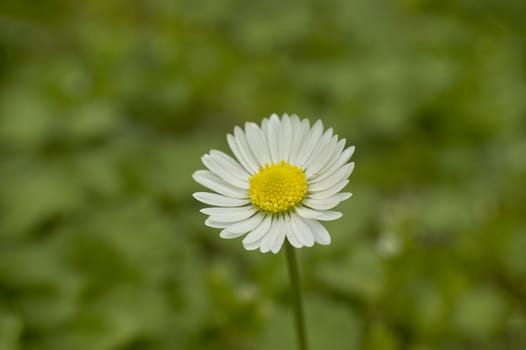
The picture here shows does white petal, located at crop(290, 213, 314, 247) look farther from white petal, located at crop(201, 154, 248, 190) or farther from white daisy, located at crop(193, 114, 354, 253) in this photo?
white petal, located at crop(201, 154, 248, 190)

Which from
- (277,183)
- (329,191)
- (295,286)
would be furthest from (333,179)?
(295,286)

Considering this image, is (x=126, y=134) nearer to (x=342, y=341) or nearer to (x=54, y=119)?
(x=54, y=119)

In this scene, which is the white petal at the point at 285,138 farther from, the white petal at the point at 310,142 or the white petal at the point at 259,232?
the white petal at the point at 259,232

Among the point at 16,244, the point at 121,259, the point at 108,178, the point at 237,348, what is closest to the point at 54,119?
the point at 108,178

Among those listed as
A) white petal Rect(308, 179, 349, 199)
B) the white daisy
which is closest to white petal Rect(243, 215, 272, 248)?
the white daisy

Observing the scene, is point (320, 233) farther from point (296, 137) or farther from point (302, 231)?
point (296, 137)

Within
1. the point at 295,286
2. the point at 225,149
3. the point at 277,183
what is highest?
the point at 225,149
